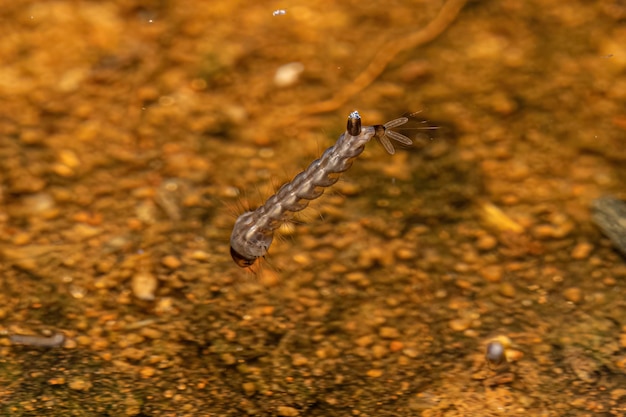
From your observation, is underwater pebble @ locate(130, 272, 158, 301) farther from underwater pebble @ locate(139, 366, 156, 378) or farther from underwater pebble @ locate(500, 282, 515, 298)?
underwater pebble @ locate(500, 282, 515, 298)

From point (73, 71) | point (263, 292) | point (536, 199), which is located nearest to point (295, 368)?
point (263, 292)

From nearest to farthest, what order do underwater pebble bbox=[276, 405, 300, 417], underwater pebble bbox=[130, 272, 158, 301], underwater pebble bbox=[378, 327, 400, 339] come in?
1. underwater pebble bbox=[276, 405, 300, 417]
2. underwater pebble bbox=[378, 327, 400, 339]
3. underwater pebble bbox=[130, 272, 158, 301]

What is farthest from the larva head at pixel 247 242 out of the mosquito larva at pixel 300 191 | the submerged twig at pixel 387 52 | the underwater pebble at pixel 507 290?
the underwater pebble at pixel 507 290

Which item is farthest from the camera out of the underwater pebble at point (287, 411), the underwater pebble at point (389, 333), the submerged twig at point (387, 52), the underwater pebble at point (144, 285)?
the submerged twig at point (387, 52)

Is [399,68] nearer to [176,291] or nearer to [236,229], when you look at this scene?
[236,229]

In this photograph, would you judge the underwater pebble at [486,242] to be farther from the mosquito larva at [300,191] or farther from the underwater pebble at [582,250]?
the mosquito larva at [300,191]

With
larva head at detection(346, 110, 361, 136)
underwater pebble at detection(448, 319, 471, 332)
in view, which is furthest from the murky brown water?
larva head at detection(346, 110, 361, 136)
